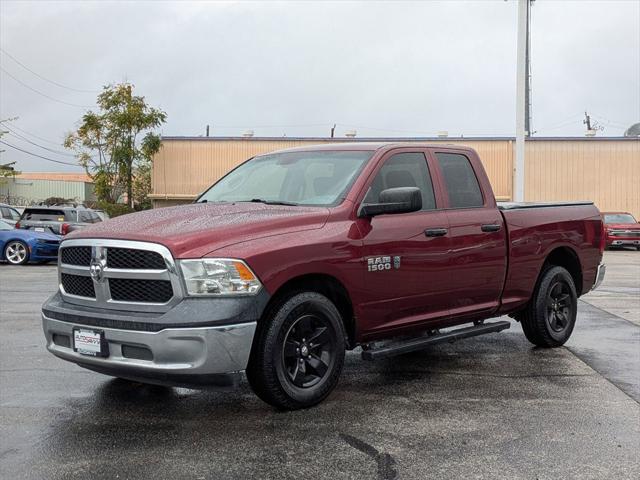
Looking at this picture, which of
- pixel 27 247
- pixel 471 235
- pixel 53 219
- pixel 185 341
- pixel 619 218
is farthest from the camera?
pixel 619 218

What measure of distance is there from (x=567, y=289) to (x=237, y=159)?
104 ft

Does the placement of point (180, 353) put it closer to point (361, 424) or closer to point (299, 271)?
point (299, 271)

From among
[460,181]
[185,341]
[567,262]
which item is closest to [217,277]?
[185,341]

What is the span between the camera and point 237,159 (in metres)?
38.7

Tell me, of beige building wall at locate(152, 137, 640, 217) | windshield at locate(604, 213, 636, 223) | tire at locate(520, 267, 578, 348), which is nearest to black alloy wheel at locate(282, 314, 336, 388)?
tire at locate(520, 267, 578, 348)

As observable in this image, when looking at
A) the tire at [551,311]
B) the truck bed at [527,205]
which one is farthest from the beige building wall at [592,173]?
the tire at [551,311]

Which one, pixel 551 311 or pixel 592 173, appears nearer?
pixel 551 311

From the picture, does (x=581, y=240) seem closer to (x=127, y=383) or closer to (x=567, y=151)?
(x=127, y=383)

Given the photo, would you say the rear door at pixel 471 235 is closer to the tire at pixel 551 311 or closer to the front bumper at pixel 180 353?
the tire at pixel 551 311

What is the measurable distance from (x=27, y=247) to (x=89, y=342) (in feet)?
52.9

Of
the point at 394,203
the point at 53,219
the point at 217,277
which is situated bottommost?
the point at 53,219

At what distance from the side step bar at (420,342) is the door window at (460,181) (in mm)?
1133

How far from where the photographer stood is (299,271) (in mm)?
5250

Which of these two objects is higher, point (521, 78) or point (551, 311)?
point (521, 78)
